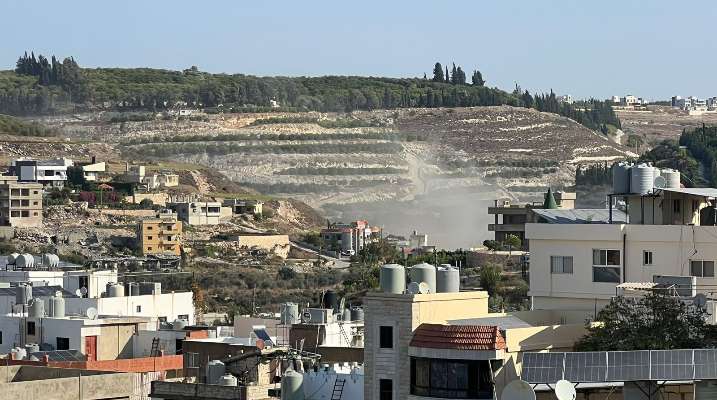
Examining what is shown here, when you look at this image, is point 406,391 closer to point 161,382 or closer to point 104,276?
point 161,382

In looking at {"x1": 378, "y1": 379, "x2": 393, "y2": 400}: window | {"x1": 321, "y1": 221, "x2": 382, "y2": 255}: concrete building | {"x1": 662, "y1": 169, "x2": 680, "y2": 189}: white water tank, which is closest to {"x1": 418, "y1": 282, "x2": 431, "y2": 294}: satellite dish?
{"x1": 378, "y1": 379, "x2": 393, "y2": 400}: window

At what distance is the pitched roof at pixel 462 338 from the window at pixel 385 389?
94 centimetres

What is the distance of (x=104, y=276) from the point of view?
2313 inches

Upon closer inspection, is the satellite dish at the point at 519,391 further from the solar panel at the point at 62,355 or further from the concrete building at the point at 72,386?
the solar panel at the point at 62,355

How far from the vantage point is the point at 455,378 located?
23078mm

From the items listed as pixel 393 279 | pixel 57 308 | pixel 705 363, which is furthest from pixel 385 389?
pixel 57 308

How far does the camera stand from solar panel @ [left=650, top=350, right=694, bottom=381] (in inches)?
878

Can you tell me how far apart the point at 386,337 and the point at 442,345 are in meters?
1.32

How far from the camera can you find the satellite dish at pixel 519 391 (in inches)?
832

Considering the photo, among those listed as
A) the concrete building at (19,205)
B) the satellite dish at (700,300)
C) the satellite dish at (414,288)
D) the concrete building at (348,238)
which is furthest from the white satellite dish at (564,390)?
the concrete building at (348,238)

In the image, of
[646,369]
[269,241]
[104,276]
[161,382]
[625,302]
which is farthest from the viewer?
[269,241]

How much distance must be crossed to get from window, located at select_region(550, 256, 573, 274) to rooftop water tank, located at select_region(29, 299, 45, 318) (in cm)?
1649

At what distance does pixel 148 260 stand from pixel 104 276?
169ft

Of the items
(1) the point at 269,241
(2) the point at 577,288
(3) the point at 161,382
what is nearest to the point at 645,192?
(2) the point at 577,288
